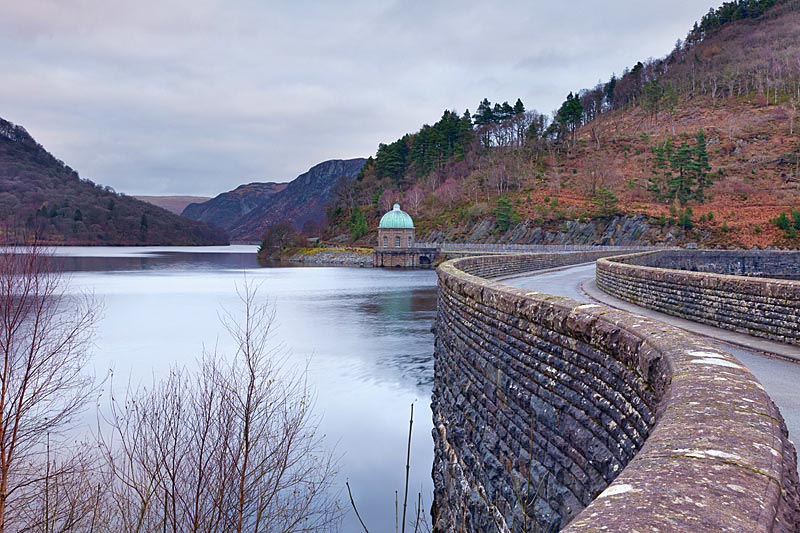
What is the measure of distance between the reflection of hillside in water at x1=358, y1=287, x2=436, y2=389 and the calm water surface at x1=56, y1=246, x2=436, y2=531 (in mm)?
48

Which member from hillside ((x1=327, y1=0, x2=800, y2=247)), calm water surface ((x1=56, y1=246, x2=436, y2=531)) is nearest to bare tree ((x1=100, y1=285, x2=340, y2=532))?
calm water surface ((x1=56, y1=246, x2=436, y2=531))

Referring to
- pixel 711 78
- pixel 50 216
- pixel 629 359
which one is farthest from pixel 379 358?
pixel 50 216

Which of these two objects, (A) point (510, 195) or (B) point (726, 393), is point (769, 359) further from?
(A) point (510, 195)

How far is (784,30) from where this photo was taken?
5340 inches

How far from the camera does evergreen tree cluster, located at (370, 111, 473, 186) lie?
114 m

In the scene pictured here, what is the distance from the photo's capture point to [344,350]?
79.1ft

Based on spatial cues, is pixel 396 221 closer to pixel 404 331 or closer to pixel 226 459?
pixel 404 331

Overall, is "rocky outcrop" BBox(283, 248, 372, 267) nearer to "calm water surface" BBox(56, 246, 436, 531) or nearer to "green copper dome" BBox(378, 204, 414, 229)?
"green copper dome" BBox(378, 204, 414, 229)

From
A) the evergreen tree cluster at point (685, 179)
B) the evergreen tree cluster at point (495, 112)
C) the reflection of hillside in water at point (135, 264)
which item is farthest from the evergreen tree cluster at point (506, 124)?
the reflection of hillside in water at point (135, 264)

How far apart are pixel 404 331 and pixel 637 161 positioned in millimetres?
77581

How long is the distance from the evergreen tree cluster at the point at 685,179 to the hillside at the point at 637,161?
0.21m

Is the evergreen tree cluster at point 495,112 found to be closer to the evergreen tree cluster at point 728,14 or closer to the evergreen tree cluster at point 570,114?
the evergreen tree cluster at point 570,114

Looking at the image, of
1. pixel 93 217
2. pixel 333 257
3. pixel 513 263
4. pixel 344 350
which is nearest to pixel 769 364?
pixel 344 350

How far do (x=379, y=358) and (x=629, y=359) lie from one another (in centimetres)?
1796
